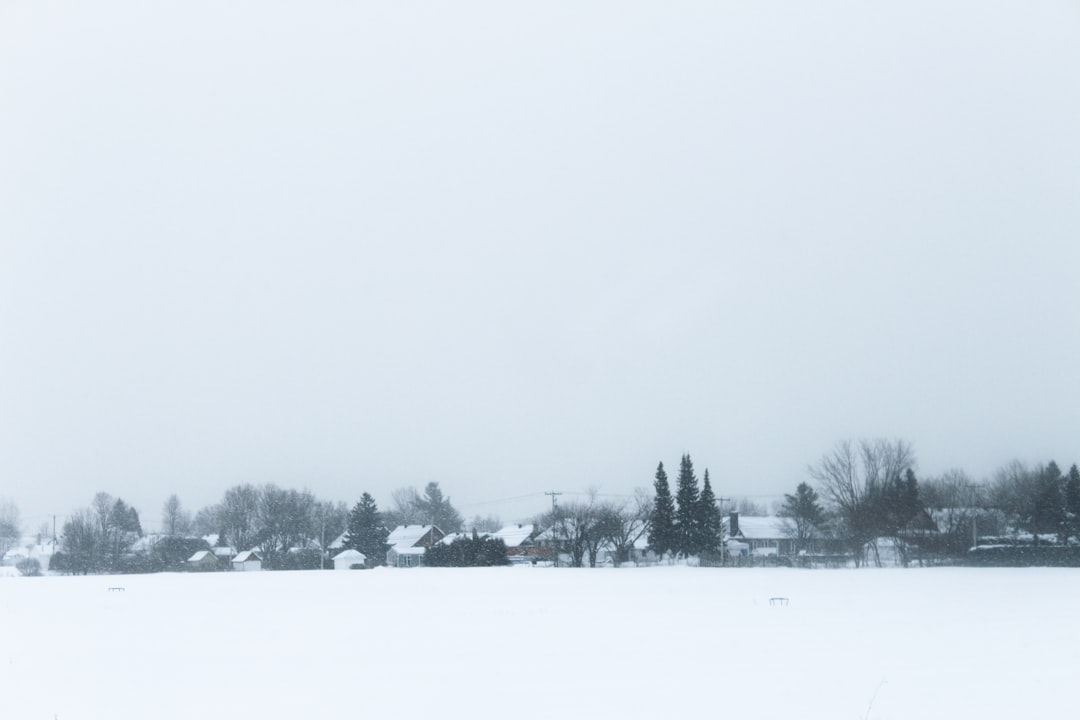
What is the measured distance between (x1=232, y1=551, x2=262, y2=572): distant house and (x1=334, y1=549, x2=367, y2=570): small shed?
11.1m

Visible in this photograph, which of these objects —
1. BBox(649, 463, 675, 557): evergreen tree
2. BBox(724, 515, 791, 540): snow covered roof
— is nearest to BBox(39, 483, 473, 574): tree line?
BBox(649, 463, 675, 557): evergreen tree

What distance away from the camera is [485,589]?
40.6 m

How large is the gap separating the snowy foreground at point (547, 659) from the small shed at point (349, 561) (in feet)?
177

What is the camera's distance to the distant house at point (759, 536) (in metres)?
109

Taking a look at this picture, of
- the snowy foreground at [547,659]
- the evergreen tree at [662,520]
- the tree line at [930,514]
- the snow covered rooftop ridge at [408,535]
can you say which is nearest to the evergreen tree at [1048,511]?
the tree line at [930,514]

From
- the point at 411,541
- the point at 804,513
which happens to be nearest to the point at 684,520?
the point at 804,513

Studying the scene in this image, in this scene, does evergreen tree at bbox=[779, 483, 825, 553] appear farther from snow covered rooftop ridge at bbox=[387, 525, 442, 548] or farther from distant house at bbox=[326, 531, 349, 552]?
distant house at bbox=[326, 531, 349, 552]

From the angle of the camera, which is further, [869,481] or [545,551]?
[545,551]

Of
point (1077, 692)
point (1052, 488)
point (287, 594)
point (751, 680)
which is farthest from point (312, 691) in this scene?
point (1052, 488)

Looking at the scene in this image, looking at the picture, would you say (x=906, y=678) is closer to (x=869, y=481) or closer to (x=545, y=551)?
(x=869, y=481)

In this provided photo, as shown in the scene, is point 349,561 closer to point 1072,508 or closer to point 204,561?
point 204,561

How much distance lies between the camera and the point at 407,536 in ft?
365

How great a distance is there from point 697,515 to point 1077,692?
7184cm

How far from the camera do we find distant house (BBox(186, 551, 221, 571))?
314 ft
